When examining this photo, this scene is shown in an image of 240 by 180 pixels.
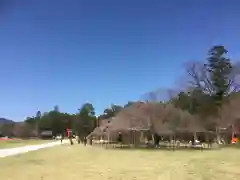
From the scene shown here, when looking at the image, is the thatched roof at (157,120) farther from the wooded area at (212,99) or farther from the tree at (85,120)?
the tree at (85,120)

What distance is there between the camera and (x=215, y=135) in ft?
215

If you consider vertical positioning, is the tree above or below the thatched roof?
above

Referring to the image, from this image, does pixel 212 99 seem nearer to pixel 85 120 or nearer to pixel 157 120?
pixel 157 120

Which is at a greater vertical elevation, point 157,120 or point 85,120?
point 85,120

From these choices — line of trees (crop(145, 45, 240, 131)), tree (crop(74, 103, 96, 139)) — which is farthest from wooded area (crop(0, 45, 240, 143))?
tree (crop(74, 103, 96, 139))

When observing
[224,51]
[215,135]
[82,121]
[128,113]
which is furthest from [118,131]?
[82,121]

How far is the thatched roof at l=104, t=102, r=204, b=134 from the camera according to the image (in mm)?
54219

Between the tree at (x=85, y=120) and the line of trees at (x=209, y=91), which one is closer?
the line of trees at (x=209, y=91)

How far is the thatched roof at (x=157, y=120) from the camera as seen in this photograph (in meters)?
54.2

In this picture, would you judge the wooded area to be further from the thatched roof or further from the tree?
the tree

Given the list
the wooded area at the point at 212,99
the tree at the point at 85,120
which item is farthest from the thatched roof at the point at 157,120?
the tree at the point at 85,120

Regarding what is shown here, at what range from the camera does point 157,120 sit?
54438mm

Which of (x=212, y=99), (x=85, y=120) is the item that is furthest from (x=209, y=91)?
(x=85, y=120)

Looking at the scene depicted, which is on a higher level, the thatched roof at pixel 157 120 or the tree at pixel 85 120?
the tree at pixel 85 120
